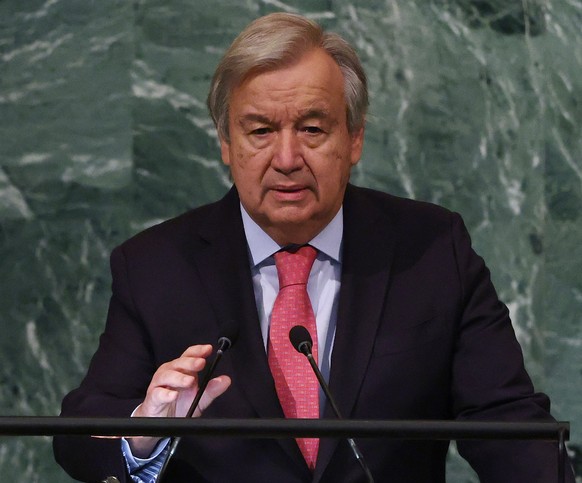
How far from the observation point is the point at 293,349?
271 cm

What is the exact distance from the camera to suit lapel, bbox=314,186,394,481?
2.66 metres

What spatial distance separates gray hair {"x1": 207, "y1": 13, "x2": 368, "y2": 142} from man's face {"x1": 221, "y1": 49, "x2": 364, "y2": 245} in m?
0.02

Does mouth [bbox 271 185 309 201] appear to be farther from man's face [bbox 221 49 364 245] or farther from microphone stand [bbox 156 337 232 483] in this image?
microphone stand [bbox 156 337 232 483]

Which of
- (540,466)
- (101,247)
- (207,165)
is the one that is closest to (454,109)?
(207,165)

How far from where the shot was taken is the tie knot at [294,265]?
278 centimetres

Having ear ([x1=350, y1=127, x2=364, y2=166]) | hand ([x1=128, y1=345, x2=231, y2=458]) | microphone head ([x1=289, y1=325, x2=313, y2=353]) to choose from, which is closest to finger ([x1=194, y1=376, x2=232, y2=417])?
hand ([x1=128, y1=345, x2=231, y2=458])

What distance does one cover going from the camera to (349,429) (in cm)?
201

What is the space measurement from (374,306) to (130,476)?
59cm

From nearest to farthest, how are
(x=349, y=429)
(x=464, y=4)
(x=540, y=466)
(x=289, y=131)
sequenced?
(x=349, y=429)
(x=540, y=466)
(x=289, y=131)
(x=464, y=4)

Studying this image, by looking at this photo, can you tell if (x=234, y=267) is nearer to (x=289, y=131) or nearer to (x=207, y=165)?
(x=289, y=131)

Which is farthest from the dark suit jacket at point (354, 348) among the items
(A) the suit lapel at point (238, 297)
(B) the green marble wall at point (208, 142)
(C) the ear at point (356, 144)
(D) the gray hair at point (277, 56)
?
(B) the green marble wall at point (208, 142)

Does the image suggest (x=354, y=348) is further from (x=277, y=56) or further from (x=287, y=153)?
(x=277, y=56)

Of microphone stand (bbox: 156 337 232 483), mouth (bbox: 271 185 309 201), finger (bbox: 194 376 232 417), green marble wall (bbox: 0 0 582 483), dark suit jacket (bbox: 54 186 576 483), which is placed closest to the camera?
microphone stand (bbox: 156 337 232 483)

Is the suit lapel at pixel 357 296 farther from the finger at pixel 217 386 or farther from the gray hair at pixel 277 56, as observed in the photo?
the finger at pixel 217 386
